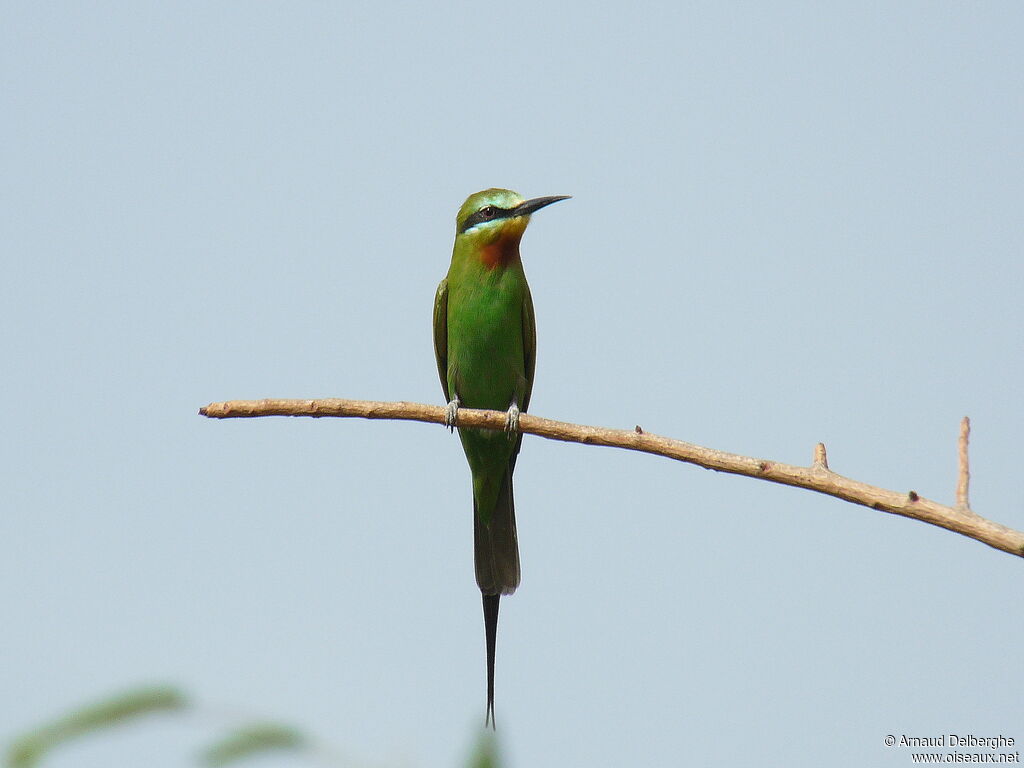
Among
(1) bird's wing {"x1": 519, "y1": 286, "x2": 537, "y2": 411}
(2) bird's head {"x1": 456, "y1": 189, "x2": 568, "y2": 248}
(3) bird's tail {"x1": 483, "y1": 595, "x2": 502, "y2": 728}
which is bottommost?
(3) bird's tail {"x1": 483, "y1": 595, "x2": 502, "y2": 728}

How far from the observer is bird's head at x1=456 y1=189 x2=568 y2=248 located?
4.68 m

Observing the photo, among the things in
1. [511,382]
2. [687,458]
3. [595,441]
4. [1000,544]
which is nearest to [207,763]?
[1000,544]

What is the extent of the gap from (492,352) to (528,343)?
9.7 inches

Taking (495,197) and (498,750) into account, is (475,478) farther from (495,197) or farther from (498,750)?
(498,750)

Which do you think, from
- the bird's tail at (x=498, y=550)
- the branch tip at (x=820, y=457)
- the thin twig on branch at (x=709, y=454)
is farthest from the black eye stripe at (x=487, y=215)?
the branch tip at (x=820, y=457)

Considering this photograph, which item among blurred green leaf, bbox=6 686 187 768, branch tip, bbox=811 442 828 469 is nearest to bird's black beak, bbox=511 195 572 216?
branch tip, bbox=811 442 828 469

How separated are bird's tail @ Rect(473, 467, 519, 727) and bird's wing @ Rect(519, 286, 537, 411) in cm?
35

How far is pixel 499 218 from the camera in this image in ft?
15.4

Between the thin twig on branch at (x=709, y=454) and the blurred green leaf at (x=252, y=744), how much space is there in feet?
4.66

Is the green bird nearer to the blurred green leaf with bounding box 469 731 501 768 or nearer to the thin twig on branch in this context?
the thin twig on branch

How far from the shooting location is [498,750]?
1046 mm

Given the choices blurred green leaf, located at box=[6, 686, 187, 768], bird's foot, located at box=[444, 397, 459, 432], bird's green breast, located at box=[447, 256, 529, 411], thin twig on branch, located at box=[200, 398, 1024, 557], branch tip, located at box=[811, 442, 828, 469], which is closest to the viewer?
blurred green leaf, located at box=[6, 686, 187, 768]

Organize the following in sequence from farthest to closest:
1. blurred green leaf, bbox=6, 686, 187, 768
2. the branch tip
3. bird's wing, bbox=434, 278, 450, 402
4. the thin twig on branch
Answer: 1. bird's wing, bbox=434, 278, 450, 402
2. the branch tip
3. the thin twig on branch
4. blurred green leaf, bbox=6, 686, 187, 768

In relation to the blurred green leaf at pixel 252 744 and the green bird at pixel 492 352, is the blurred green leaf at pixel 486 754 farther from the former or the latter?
the green bird at pixel 492 352
